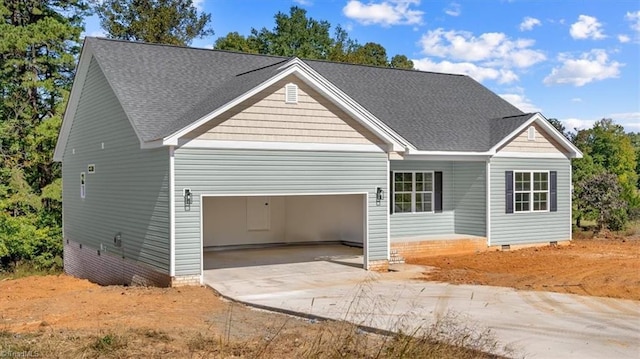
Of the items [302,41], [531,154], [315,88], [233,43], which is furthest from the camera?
[302,41]

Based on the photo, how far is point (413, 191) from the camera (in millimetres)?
19656

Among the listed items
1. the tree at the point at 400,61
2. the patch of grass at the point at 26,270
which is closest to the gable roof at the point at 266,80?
the patch of grass at the point at 26,270

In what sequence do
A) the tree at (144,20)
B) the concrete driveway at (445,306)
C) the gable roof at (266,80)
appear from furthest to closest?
the tree at (144,20)
the gable roof at (266,80)
the concrete driveway at (445,306)

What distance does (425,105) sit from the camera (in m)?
21.7

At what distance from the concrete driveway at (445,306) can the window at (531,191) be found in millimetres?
6498

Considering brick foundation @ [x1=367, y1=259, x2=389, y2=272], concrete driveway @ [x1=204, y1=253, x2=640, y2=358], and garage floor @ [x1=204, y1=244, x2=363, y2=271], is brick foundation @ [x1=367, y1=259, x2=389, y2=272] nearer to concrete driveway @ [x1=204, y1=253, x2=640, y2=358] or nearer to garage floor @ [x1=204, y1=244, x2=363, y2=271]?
concrete driveway @ [x1=204, y1=253, x2=640, y2=358]

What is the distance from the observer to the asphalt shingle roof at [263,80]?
1511cm

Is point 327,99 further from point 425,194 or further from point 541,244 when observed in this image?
point 541,244

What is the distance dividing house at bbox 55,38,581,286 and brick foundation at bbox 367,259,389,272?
4 cm

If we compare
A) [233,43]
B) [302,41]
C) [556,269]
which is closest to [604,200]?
[556,269]

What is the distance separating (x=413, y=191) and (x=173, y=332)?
12.1m

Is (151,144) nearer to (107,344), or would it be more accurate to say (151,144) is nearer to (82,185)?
(107,344)

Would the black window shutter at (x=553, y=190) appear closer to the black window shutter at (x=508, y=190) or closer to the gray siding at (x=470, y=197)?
the black window shutter at (x=508, y=190)

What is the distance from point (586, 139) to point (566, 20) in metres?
27.8
